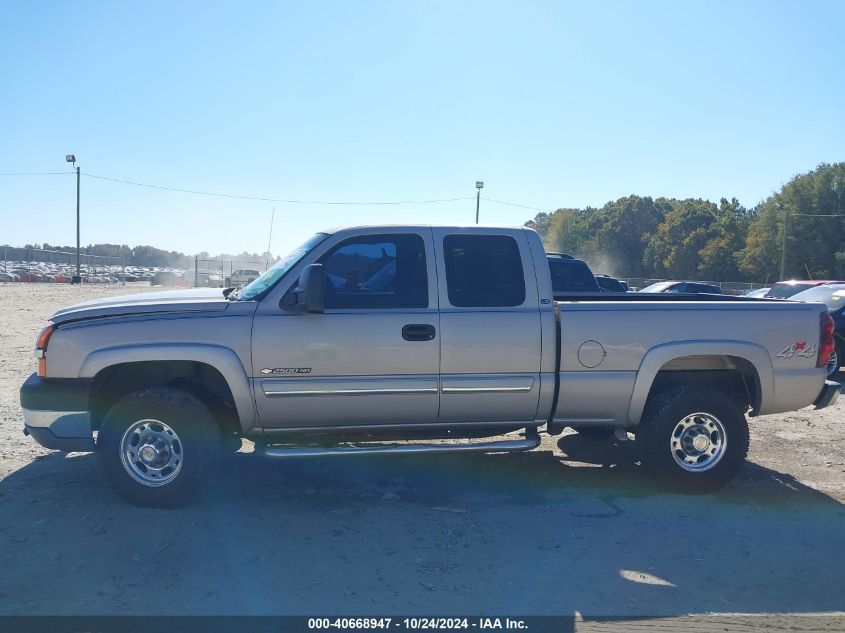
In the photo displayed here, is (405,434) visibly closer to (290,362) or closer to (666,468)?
(290,362)

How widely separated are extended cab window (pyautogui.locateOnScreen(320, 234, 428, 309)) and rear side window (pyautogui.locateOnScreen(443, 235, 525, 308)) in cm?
23

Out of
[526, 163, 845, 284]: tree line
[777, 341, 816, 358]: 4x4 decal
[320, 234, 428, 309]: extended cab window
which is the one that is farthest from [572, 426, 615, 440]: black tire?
[526, 163, 845, 284]: tree line

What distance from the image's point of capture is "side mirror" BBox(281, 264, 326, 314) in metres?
4.89

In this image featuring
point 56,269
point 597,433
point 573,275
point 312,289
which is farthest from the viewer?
point 56,269

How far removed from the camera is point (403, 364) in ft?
17.0

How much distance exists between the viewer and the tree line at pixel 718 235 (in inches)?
1898

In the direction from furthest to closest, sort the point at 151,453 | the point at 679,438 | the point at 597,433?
the point at 597,433 < the point at 679,438 < the point at 151,453

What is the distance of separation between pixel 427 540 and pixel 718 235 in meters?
59.6

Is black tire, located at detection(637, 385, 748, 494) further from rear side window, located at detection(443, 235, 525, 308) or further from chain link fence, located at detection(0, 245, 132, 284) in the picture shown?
chain link fence, located at detection(0, 245, 132, 284)

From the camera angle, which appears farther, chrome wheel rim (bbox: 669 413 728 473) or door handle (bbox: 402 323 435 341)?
chrome wheel rim (bbox: 669 413 728 473)

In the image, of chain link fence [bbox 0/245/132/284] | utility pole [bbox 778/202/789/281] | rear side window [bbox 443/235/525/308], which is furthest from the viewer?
utility pole [bbox 778/202/789/281]

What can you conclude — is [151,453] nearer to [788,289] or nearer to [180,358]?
[180,358]

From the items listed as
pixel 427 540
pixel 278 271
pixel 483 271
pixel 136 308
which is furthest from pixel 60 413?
pixel 483 271

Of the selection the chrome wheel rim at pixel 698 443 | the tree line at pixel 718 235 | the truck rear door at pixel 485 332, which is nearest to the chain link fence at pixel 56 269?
the tree line at pixel 718 235
